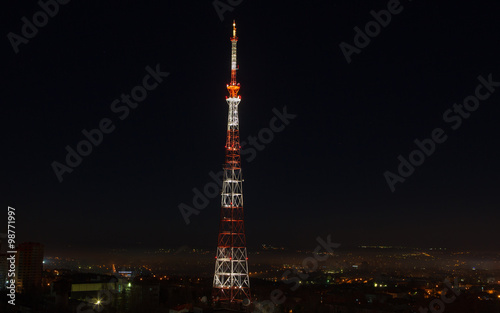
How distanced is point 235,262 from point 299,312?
851cm

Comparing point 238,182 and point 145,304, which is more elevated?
point 238,182

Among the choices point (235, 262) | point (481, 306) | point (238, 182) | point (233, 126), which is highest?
point (233, 126)

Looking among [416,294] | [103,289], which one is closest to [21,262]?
[103,289]

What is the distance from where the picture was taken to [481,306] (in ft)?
85.4

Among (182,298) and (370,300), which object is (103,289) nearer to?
(182,298)

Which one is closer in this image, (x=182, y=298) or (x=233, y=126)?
(x=233, y=126)

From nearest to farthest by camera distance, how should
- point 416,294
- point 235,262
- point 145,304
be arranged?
point 235,262
point 145,304
point 416,294

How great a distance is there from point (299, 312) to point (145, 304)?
299 inches

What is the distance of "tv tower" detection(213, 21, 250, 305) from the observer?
15.5 m

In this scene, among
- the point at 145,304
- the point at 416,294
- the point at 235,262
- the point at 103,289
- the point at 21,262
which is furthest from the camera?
the point at 416,294

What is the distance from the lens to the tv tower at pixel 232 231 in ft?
50.9

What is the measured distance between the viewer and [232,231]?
50.9 feet

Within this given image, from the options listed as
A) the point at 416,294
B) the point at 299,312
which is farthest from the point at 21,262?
the point at 416,294

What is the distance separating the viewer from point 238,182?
15922 millimetres
